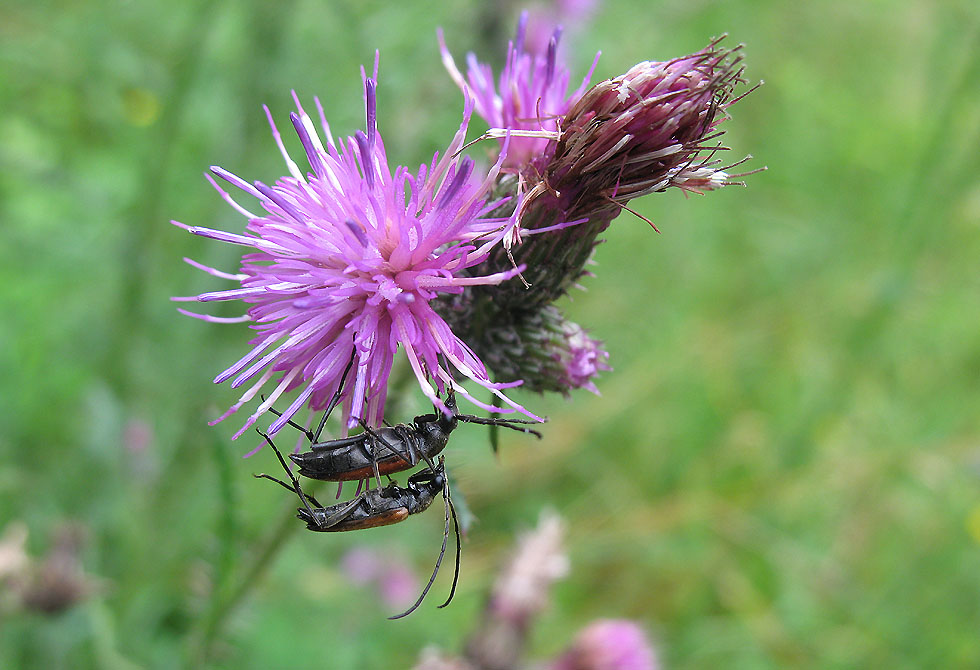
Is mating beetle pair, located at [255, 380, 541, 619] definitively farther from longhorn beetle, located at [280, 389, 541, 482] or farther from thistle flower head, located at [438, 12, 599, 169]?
thistle flower head, located at [438, 12, 599, 169]

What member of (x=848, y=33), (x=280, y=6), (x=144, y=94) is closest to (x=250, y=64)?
(x=280, y=6)

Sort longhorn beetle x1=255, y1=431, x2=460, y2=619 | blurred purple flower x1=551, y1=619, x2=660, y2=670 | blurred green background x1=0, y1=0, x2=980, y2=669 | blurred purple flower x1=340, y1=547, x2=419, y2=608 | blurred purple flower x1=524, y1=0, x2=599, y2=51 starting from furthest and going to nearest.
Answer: blurred purple flower x1=524, y1=0, x2=599, y2=51 → blurred purple flower x1=340, y1=547, x2=419, y2=608 → blurred green background x1=0, y1=0, x2=980, y2=669 → blurred purple flower x1=551, y1=619, x2=660, y2=670 → longhorn beetle x1=255, y1=431, x2=460, y2=619

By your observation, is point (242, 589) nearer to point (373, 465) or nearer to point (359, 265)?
point (373, 465)

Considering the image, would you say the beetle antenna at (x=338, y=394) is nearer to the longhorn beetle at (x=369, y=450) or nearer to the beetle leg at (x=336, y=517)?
the longhorn beetle at (x=369, y=450)

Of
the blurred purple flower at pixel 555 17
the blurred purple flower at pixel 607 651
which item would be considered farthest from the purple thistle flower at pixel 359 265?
the blurred purple flower at pixel 555 17

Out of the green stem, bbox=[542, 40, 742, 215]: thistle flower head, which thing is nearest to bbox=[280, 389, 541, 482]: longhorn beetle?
the green stem

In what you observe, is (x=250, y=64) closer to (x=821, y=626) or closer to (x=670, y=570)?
(x=670, y=570)

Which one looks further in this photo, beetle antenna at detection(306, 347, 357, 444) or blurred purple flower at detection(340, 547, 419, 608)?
blurred purple flower at detection(340, 547, 419, 608)
